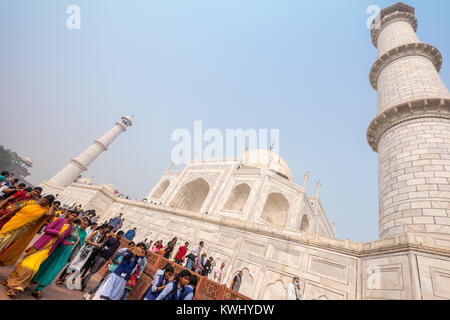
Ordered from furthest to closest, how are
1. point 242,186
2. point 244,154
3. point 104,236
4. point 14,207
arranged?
point 244,154 < point 242,186 < point 104,236 < point 14,207

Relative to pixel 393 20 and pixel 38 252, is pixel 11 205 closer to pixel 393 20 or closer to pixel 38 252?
pixel 38 252

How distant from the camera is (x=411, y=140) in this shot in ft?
24.1

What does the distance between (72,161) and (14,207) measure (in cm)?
3472

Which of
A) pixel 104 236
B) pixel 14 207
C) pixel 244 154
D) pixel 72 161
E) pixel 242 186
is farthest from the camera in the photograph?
pixel 72 161

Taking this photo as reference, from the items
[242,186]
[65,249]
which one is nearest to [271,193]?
[242,186]

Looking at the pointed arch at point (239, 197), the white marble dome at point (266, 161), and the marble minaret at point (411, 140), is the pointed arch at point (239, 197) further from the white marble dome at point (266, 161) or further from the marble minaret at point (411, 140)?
the marble minaret at point (411, 140)

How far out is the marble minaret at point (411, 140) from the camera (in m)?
5.88

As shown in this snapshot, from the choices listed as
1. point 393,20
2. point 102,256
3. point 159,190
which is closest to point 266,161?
point 159,190

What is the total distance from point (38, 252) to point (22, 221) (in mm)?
601

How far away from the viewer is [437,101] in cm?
762

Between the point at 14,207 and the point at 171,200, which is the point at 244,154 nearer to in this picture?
the point at 171,200

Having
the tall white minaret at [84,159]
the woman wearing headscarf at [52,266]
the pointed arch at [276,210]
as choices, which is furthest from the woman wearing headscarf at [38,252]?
the tall white minaret at [84,159]
